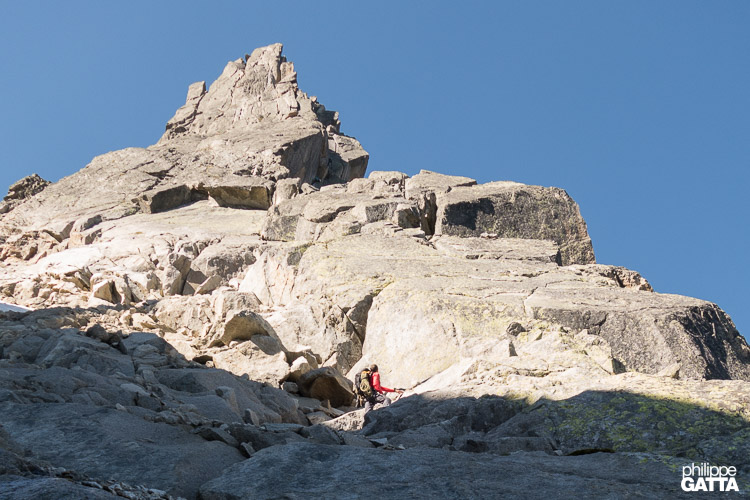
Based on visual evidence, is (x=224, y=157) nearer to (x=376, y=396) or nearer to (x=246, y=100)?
(x=246, y=100)

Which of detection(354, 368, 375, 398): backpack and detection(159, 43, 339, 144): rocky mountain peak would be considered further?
detection(159, 43, 339, 144): rocky mountain peak

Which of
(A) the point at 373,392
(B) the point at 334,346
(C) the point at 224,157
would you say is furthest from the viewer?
(C) the point at 224,157

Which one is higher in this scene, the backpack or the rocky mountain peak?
the rocky mountain peak

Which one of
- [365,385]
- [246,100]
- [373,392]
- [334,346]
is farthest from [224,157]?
[373,392]

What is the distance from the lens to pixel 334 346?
20.5m

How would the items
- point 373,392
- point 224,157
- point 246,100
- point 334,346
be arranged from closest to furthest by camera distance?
point 373,392, point 334,346, point 224,157, point 246,100

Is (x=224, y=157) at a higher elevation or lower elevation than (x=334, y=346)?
higher

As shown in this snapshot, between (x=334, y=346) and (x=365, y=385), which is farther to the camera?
(x=334, y=346)

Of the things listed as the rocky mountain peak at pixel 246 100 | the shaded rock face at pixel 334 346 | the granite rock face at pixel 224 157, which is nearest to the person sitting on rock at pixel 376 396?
the shaded rock face at pixel 334 346

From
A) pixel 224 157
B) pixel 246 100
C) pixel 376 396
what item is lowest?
pixel 376 396

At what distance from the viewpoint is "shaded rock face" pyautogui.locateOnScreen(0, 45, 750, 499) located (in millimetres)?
7438

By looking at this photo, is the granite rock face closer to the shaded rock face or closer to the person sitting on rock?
the shaded rock face

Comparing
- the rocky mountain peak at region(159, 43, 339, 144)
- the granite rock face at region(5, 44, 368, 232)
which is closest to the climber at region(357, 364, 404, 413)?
the granite rock face at region(5, 44, 368, 232)

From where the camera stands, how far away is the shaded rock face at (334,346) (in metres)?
7.44
